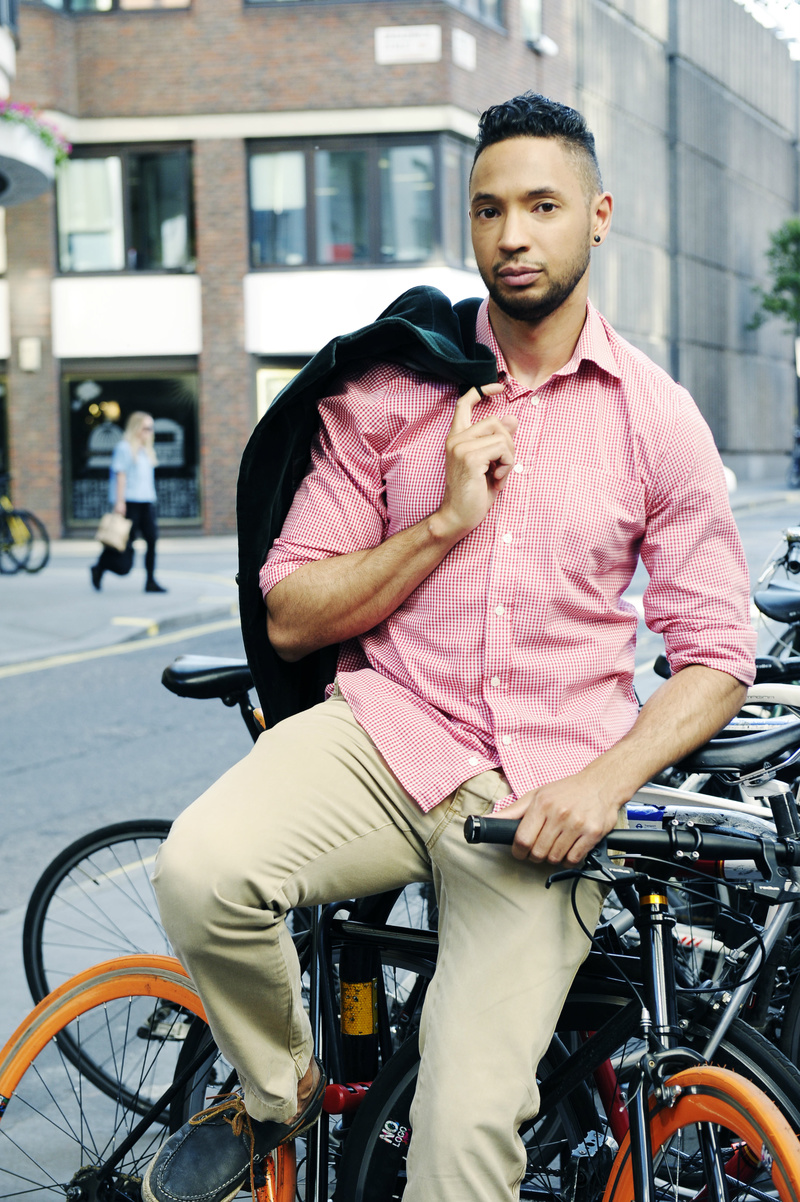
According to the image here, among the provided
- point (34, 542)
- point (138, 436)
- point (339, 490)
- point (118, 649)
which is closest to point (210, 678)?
point (339, 490)

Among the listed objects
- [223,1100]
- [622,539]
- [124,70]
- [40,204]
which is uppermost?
[124,70]

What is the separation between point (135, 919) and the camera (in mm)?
4492

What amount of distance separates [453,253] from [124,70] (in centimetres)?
615

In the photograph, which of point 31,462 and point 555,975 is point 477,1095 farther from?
point 31,462

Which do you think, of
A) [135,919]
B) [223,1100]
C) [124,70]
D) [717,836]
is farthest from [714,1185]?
[124,70]

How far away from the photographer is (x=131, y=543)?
14.0m

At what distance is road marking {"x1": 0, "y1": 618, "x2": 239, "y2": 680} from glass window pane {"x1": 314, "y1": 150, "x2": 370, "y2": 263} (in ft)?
38.8

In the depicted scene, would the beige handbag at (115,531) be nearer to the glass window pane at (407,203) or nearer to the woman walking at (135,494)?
the woman walking at (135,494)

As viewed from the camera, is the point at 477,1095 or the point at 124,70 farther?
the point at 124,70

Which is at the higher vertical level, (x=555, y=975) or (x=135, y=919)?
(x=555, y=975)

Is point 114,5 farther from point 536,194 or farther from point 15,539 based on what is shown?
point 536,194

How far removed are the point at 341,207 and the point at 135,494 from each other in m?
10.5

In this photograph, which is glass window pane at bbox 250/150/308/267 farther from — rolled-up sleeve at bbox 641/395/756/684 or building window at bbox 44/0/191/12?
rolled-up sleeve at bbox 641/395/756/684

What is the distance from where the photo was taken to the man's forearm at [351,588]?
7.47 ft
